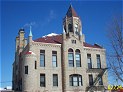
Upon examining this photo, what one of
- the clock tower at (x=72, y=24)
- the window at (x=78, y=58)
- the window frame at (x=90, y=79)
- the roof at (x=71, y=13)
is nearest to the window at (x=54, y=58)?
the window at (x=78, y=58)

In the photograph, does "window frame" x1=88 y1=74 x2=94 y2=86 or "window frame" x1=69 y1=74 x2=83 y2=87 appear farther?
"window frame" x1=88 y1=74 x2=94 y2=86

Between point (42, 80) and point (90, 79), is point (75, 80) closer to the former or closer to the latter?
point (90, 79)

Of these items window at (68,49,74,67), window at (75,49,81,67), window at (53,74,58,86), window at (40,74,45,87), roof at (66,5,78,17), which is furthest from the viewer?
roof at (66,5,78,17)

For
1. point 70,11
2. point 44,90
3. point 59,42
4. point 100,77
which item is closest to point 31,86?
point 44,90

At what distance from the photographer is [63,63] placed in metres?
40.5

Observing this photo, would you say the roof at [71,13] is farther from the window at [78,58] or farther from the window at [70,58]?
the window at [70,58]

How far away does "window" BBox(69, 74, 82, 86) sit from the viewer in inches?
1588

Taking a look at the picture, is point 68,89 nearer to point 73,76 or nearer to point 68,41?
point 73,76

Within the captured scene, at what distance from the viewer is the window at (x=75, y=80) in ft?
132

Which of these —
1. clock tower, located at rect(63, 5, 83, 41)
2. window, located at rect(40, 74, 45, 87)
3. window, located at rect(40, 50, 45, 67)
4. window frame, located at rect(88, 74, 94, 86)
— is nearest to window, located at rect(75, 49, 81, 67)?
window frame, located at rect(88, 74, 94, 86)

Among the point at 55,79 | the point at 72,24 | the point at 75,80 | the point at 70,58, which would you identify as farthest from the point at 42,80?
the point at 72,24

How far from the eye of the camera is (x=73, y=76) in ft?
134

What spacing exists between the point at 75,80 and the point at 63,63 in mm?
3722

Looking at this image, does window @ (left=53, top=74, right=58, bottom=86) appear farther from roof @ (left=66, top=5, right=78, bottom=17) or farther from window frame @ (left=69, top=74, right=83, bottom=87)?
roof @ (left=66, top=5, right=78, bottom=17)
